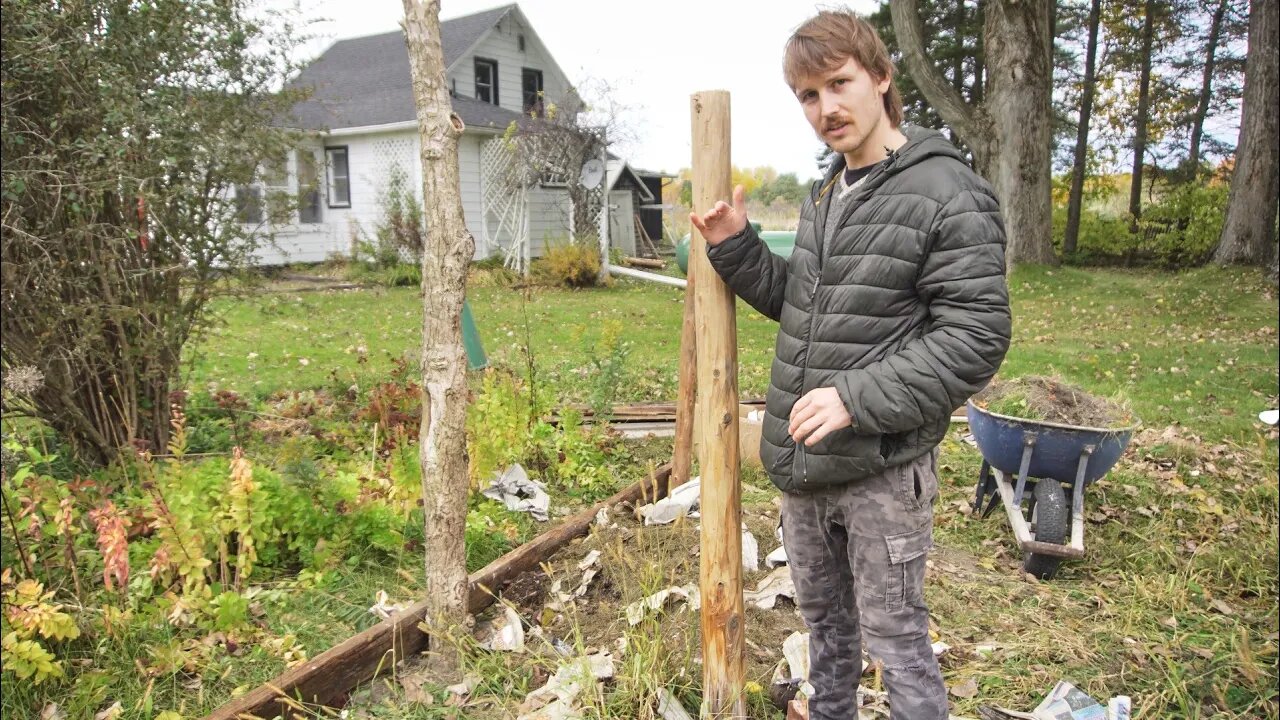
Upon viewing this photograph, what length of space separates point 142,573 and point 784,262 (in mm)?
2754

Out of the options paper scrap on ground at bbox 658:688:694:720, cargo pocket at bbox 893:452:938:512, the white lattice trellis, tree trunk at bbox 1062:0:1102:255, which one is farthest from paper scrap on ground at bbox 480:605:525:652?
tree trunk at bbox 1062:0:1102:255

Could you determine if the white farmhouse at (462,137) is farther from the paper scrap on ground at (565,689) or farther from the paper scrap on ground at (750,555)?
the paper scrap on ground at (565,689)

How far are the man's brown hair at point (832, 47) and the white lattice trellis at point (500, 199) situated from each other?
15098 millimetres

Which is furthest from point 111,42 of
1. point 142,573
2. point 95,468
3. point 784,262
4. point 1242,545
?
point 1242,545

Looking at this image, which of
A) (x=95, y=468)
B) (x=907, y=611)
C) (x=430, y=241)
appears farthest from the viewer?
(x=95, y=468)

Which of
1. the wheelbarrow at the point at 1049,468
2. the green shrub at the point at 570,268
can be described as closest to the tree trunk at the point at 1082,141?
the green shrub at the point at 570,268

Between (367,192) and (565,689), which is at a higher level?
(367,192)

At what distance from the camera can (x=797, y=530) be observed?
2285 mm

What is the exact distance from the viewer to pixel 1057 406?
4059mm

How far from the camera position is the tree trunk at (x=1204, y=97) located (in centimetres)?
2014

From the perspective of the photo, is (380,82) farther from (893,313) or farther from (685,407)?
(893,313)

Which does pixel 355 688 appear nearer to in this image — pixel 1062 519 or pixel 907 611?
pixel 907 611

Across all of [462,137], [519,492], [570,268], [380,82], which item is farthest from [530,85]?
[519,492]

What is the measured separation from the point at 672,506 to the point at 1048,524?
176 cm
